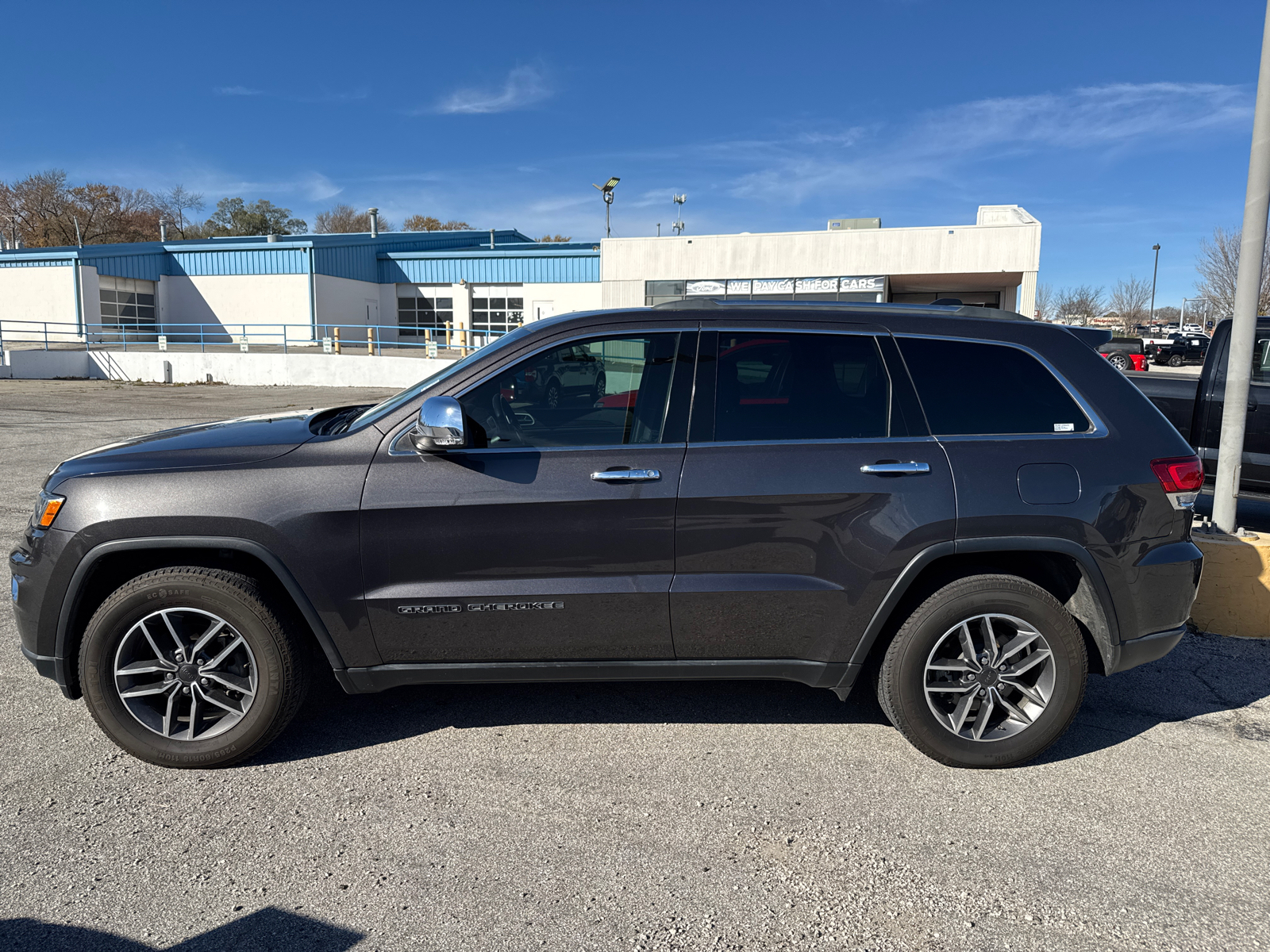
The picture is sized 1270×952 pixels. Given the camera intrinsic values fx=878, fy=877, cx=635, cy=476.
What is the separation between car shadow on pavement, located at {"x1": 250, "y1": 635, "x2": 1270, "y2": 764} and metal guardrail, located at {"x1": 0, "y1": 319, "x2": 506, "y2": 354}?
3018 centimetres

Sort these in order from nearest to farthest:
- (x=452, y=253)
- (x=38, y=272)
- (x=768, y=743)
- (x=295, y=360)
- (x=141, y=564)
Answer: (x=141, y=564)
(x=768, y=743)
(x=295, y=360)
(x=38, y=272)
(x=452, y=253)

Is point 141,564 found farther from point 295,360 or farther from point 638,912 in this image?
point 295,360

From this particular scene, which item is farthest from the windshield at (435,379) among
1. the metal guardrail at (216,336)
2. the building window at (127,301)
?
the building window at (127,301)

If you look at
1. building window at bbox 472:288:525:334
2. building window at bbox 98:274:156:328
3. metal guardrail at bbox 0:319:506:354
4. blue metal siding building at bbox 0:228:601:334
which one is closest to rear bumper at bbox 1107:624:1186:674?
metal guardrail at bbox 0:319:506:354

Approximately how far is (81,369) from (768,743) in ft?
115

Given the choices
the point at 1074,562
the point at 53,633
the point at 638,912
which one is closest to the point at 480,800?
the point at 638,912

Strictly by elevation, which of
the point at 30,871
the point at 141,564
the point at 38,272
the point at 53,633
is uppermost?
the point at 38,272

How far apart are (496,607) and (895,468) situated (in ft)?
5.33

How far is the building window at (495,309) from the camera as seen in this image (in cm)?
4503

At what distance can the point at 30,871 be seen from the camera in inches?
110

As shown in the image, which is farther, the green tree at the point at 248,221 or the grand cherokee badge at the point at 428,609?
the green tree at the point at 248,221

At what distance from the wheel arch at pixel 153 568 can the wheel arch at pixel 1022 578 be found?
2.18 meters

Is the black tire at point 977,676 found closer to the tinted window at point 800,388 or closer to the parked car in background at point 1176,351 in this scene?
the tinted window at point 800,388

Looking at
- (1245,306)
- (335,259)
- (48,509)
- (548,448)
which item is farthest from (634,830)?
(335,259)
